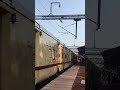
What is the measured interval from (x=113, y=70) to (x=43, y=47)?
23.9 feet

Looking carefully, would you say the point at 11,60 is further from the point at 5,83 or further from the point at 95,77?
the point at 95,77

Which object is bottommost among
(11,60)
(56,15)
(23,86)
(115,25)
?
(23,86)

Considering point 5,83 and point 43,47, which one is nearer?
point 5,83

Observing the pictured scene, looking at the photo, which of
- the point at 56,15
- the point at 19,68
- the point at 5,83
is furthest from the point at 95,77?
the point at 56,15

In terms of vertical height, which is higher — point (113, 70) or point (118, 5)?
point (118, 5)

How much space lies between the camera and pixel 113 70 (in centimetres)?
664

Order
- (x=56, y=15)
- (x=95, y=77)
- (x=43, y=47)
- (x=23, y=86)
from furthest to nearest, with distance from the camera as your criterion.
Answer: (x=56, y=15), (x=43, y=47), (x=95, y=77), (x=23, y=86)

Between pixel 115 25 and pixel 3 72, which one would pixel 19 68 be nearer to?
pixel 3 72

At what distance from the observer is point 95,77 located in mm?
9039

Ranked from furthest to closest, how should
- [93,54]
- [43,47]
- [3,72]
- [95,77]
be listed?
1. [43,47]
2. [93,54]
3. [95,77]
4. [3,72]

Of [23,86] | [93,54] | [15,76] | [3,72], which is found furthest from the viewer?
[93,54]

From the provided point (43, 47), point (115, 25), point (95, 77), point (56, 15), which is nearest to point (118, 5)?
point (115, 25)

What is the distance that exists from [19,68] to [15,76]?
12.4 inches

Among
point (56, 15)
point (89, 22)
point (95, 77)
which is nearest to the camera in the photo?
point (95, 77)
